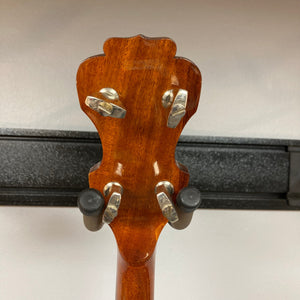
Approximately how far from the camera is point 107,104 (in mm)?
292

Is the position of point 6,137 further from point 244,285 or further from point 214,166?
point 244,285

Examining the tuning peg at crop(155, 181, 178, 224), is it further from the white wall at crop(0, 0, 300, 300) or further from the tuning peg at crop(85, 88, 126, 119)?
the white wall at crop(0, 0, 300, 300)

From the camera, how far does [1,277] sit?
556mm

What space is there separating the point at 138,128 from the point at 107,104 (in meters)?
0.07

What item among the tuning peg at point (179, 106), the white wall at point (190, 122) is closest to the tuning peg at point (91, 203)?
the tuning peg at point (179, 106)

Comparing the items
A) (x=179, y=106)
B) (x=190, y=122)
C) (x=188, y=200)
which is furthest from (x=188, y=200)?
(x=190, y=122)

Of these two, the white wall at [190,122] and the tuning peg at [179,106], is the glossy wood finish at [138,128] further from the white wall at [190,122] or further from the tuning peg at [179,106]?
the white wall at [190,122]

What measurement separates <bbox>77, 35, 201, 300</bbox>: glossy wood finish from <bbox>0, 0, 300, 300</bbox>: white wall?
23 centimetres

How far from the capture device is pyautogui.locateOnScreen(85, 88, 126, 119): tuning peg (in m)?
0.29

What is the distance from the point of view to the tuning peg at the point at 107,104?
0.29 meters

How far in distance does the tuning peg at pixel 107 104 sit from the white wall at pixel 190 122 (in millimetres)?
262

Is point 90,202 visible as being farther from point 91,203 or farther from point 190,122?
point 190,122

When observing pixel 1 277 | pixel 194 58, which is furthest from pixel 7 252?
pixel 194 58

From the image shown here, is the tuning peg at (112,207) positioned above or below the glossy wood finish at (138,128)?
below
